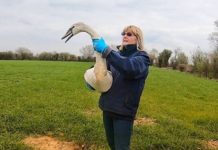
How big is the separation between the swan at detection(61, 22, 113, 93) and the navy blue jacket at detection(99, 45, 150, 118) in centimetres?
9

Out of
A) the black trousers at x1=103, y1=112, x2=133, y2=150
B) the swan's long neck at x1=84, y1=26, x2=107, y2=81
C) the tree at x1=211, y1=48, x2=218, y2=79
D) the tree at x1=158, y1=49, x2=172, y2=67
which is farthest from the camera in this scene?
the tree at x1=158, y1=49, x2=172, y2=67

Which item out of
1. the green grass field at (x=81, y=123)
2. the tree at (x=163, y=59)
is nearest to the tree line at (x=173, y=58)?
the tree at (x=163, y=59)

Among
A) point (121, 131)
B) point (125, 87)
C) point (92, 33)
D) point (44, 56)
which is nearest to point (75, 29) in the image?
point (92, 33)

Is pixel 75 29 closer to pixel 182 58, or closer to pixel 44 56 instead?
pixel 44 56

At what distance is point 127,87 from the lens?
5418 mm

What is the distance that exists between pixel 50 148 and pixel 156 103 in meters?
8.06

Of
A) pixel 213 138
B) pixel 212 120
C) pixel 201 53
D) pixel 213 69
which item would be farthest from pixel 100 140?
pixel 201 53

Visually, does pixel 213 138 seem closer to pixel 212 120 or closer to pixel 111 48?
pixel 212 120

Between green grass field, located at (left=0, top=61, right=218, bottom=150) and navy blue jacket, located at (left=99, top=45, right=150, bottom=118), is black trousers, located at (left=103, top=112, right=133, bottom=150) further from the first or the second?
green grass field, located at (left=0, top=61, right=218, bottom=150)

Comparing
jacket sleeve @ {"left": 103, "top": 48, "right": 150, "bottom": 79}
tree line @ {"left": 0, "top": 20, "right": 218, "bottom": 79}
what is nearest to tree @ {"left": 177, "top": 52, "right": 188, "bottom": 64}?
tree line @ {"left": 0, "top": 20, "right": 218, "bottom": 79}

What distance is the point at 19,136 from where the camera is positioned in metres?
8.55

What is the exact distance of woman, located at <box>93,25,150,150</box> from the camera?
5.21m

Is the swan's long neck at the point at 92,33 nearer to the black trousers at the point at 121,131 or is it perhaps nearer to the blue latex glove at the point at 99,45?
the blue latex glove at the point at 99,45

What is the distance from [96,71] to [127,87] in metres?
0.42
